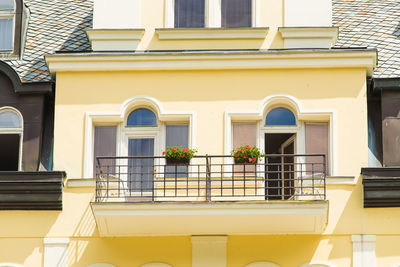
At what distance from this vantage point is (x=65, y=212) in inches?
760

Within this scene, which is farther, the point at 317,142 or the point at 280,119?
the point at 280,119

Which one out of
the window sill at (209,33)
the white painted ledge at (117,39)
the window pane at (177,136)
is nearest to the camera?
the window pane at (177,136)

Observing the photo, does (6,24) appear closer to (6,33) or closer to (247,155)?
(6,33)

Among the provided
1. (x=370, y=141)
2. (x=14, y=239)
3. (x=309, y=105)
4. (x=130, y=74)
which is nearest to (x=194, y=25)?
(x=130, y=74)

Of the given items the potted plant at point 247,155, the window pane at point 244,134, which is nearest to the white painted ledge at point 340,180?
the potted plant at point 247,155

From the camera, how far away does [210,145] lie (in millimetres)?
19609

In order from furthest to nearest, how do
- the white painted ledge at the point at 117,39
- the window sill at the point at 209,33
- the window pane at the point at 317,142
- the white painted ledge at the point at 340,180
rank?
the white painted ledge at the point at 117,39 < the window sill at the point at 209,33 < the window pane at the point at 317,142 < the white painted ledge at the point at 340,180

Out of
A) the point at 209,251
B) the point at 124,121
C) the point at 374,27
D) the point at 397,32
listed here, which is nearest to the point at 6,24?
the point at 124,121

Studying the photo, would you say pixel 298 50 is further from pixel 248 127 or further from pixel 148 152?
pixel 148 152

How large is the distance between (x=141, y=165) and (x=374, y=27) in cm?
635

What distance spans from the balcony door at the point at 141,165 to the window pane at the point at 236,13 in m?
2.93

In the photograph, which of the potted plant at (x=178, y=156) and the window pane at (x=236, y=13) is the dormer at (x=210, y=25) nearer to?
the window pane at (x=236, y=13)

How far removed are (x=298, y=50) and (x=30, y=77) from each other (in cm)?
553

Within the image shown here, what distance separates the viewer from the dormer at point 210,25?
2019 centimetres
